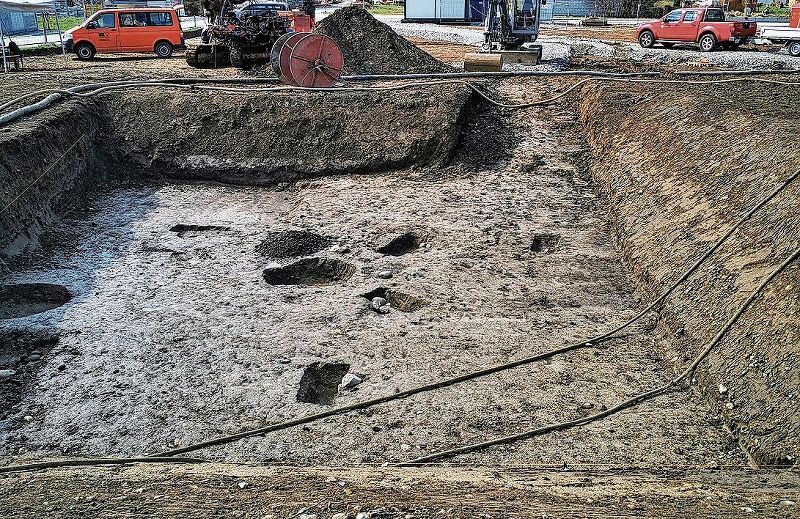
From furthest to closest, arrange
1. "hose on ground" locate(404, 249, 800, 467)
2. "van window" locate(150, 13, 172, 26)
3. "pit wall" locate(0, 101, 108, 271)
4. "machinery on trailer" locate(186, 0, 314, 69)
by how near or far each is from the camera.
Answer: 1. "van window" locate(150, 13, 172, 26)
2. "machinery on trailer" locate(186, 0, 314, 69)
3. "pit wall" locate(0, 101, 108, 271)
4. "hose on ground" locate(404, 249, 800, 467)

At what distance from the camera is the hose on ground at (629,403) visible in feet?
19.6

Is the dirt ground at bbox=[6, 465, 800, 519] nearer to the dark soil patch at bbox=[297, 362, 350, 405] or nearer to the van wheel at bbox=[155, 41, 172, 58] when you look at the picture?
the dark soil patch at bbox=[297, 362, 350, 405]

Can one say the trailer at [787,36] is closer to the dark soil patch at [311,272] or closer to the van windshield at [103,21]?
the dark soil patch at [311,272]

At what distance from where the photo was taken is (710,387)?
21.4 ft

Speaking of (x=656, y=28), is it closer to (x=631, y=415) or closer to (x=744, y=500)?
(x=631, y=415)

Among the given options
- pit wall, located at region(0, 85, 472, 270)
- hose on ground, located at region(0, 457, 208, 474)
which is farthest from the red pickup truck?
hose on ground, located at region(0, 457, 208, 474)

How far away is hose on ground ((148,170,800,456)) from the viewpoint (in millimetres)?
Result: 6199

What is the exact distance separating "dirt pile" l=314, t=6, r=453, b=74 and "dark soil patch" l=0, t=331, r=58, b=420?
39.1 feet

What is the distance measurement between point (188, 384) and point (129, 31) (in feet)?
74.1

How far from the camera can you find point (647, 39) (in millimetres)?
26797

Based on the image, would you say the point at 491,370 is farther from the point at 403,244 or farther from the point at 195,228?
the point at 195,228

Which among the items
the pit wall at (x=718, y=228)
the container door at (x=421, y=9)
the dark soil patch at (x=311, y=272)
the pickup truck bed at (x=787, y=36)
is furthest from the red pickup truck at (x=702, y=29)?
the dark soil patch at (x=311, y=272)

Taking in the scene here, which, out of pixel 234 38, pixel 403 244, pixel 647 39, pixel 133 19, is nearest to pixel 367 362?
pixel 403 244

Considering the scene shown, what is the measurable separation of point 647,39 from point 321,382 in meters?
24.5
